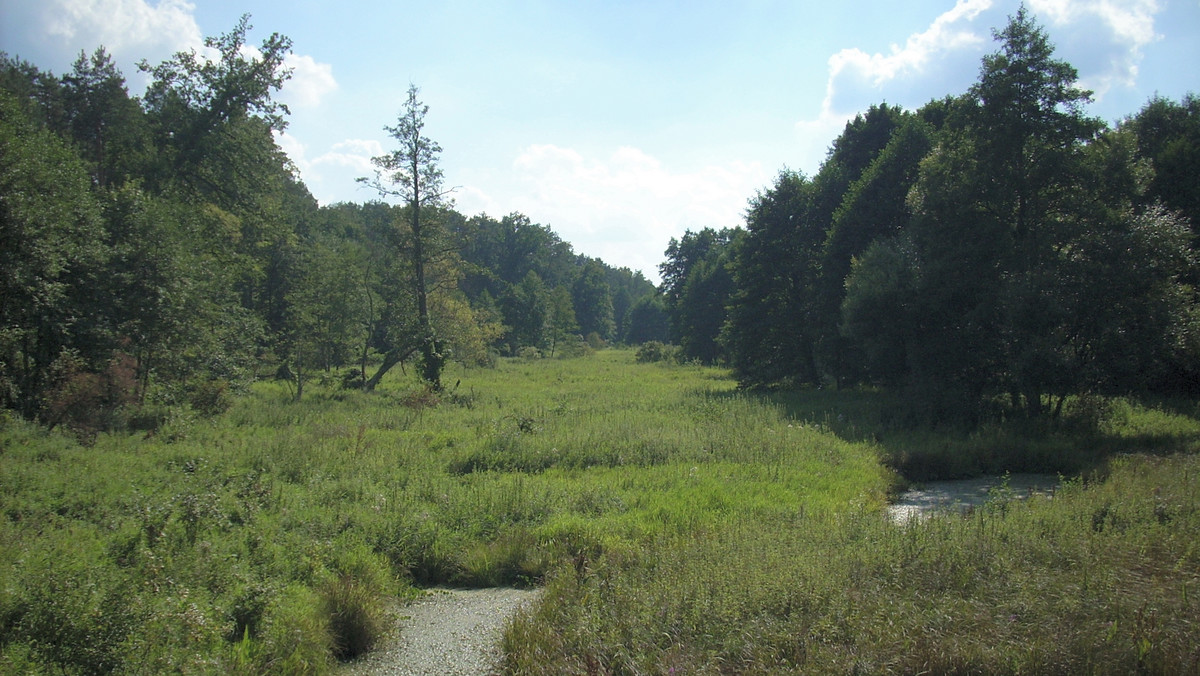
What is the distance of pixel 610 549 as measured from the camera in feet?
30.0

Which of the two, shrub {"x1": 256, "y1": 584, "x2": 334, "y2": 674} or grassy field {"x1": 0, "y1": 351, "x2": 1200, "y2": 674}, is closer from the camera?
grassy field {"x1": 0, "y1": 351, "x2": 1200, "y2": 674}

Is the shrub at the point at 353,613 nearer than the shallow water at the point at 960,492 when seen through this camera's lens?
Yes

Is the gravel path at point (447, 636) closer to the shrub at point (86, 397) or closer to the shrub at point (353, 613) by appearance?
the shrub at point (353, 613)

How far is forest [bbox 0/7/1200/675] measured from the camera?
6027 mm

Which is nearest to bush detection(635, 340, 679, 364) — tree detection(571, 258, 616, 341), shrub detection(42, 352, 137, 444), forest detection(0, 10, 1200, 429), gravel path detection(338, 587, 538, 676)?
forest detection(0, 10, 1200, 429)

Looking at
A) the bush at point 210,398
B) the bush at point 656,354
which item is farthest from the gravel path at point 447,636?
the bush at point 656,354

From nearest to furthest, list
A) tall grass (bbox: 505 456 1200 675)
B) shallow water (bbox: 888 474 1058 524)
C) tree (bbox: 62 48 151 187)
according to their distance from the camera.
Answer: tall grass (bbox: 505 456 1200 675), shallow water (bbox: 888 474 1058 524), tree (bbox: 62 48 151 187)

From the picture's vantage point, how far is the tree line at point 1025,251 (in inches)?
626

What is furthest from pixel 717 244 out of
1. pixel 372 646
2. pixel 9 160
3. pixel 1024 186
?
pixel 372 646

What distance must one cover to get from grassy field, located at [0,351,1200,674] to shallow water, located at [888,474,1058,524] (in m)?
0.67

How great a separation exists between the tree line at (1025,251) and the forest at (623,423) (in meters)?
0.09

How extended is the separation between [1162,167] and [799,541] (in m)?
25.1

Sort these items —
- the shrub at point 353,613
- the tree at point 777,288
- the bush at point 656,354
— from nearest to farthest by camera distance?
the shrub at point 353,613
the tree at point 777,288
the bush at point 656,354

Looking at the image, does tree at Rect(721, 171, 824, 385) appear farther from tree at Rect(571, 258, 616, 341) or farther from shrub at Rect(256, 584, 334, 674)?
tree at Rect(571, 258, 616, 341)
